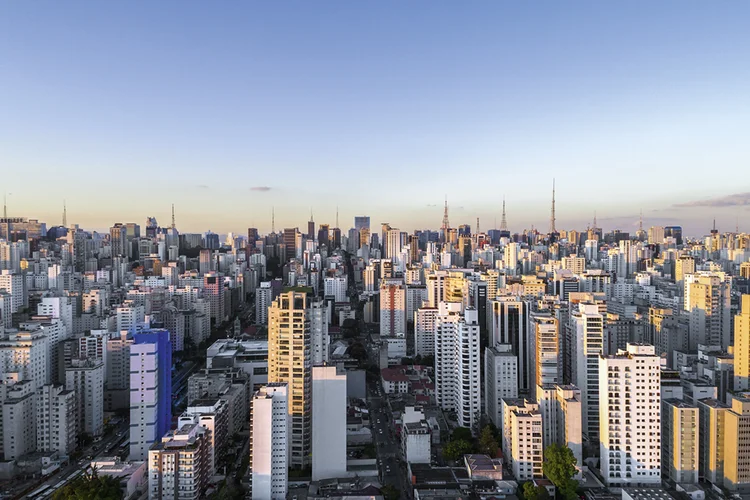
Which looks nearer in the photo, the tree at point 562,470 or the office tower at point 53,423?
the tree at point 562,470

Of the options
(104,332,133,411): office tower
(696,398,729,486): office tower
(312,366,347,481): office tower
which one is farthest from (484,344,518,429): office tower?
(104,332,133,411): office tower

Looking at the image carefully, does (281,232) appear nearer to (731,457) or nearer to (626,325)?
(626,325)

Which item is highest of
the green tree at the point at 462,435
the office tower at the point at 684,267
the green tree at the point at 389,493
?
the office tower at the point at 684,267

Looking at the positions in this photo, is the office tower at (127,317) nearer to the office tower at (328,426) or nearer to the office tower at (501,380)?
the office tower at (328,426)

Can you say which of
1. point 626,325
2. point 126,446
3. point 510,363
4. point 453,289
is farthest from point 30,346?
point 626,325

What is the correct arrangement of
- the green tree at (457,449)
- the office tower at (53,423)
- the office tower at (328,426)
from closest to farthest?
the office tower at (328,426), the green tree at (457,449), the office tower at (53,423)

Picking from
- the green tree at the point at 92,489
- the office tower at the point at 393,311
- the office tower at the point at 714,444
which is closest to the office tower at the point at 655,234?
the office tower at the point at 393,311

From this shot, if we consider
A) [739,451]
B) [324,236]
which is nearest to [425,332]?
[739,451]
